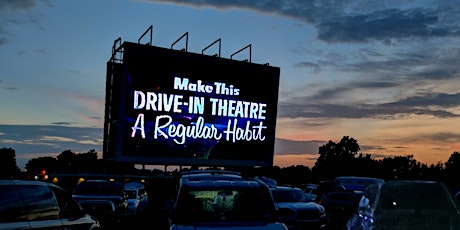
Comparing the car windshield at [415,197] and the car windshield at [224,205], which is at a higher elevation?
the car windshield at [415,197]

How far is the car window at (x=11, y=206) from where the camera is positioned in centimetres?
1001

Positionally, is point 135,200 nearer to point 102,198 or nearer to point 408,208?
point 102,198

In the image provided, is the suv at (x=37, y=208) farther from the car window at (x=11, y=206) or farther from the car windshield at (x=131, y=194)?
the car windshield at (x=131, y=194)

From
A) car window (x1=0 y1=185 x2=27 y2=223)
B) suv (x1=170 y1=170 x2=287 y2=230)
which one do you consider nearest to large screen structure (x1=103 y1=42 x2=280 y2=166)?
suv (x1=170 y1=170 x2=287 y2=230)

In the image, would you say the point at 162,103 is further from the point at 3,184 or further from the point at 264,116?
the point at 3,184

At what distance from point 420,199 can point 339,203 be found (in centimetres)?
1629

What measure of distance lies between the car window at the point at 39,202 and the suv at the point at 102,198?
399 inches

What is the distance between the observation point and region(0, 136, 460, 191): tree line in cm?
6066

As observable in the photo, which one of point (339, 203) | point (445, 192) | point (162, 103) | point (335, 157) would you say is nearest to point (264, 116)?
point (162, 103)

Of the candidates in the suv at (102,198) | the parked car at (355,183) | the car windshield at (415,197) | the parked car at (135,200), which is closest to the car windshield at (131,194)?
the parked car at (135,200)

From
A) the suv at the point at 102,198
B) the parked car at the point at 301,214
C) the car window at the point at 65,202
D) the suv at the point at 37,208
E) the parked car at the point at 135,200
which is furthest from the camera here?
the parked car at the point at 135,200

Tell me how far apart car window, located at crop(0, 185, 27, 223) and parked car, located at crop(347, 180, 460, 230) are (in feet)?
18.7

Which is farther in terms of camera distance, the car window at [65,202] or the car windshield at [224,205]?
the car window at [65,202]

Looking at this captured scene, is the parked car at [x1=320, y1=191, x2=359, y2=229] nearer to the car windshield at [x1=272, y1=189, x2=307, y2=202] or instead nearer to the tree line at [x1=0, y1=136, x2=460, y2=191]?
the car windshield at [x1=272, y1=189, x2=307, y2=202]
